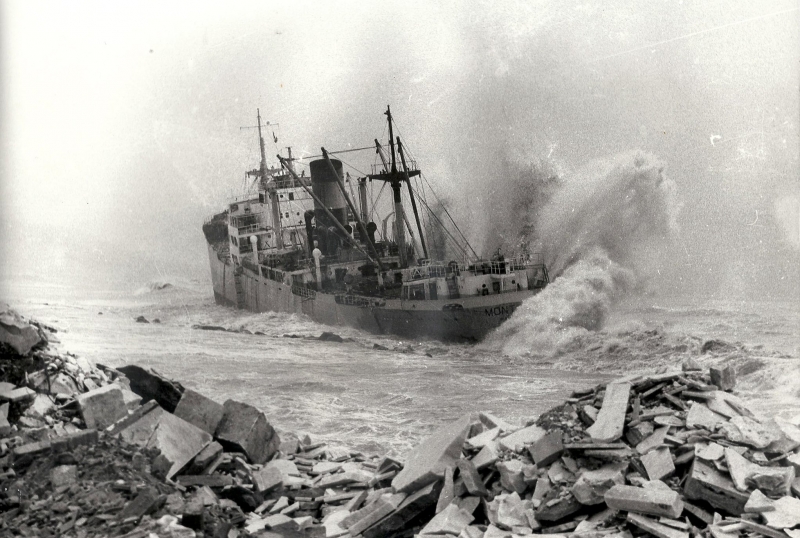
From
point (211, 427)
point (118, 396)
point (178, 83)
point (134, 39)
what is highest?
point (134, 39)

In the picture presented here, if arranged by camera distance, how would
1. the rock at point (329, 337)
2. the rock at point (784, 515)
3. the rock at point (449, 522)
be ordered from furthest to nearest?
the rock at point (329, 337), the rock at point (449, 522), the rock at point (784, 515)

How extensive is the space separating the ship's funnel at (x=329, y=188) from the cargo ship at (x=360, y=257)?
0.04 feet

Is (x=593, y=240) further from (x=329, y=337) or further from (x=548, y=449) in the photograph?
(x=329, y=337)

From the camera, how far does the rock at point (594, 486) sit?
4867mm

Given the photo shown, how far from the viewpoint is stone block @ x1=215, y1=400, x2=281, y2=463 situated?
20.6 feet

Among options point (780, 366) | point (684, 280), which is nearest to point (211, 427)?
point (684, 280)

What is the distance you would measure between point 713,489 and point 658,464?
0.38 m

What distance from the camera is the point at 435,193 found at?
21.1 ft

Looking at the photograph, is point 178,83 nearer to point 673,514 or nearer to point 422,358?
point 422,358

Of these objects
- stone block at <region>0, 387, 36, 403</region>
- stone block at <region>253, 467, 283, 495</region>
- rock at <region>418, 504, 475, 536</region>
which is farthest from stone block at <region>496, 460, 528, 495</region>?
stone block at <region>0, 387, 36, 403</region>

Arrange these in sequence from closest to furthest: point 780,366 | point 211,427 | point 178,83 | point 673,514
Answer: point 673,514 → point 780,366 → point 211,427 → point 178,83

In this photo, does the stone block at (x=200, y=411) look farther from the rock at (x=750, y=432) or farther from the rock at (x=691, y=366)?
the rock at (x=750, y=432)

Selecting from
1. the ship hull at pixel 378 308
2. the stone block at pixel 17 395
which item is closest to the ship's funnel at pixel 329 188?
the ship hull at pixel 378 308

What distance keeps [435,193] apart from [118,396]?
10.8ft
